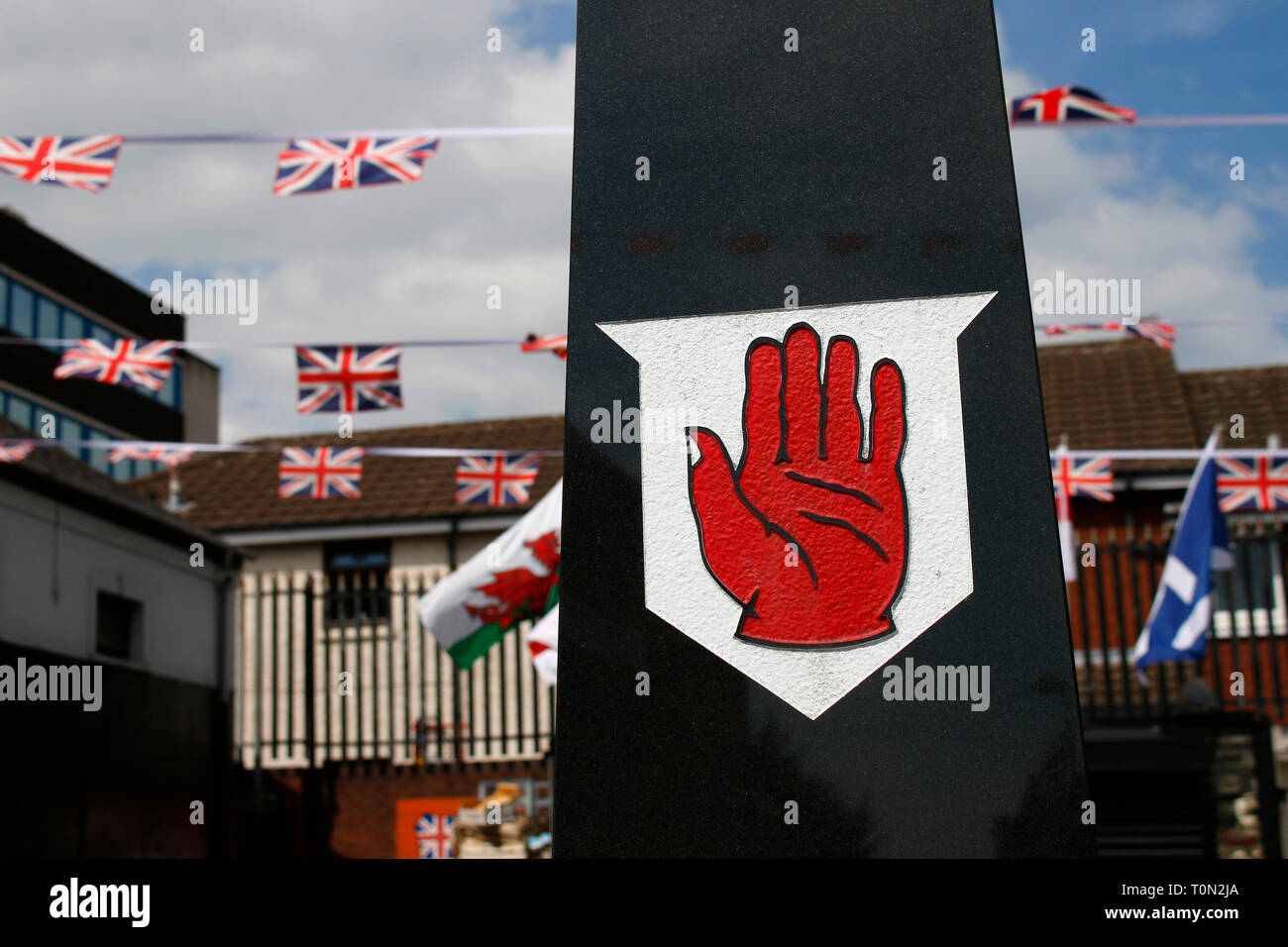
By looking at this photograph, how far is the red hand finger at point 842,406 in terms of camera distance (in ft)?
13.6

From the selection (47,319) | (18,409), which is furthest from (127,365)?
(47,319)

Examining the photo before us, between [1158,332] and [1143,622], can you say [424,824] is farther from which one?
[1158,332]

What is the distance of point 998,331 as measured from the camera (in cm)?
407

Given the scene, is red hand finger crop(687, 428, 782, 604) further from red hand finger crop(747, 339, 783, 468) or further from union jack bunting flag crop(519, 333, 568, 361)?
union jack bunting flag crop(519, 333, 568, 361)

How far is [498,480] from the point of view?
13508 mm

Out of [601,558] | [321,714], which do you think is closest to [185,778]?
[321,714]

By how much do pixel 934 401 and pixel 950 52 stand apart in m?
1.06

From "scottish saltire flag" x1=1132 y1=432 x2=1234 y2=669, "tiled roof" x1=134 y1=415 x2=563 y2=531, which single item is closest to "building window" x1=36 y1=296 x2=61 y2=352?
"tiled roof" x1=134 y1=415 x2=563 y2=531

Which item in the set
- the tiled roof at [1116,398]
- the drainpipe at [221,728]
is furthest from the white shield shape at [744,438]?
the tiled roof at [1116,398]

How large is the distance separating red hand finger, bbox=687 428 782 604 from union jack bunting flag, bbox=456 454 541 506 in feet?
30.2

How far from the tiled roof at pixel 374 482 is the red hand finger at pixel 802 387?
18.0 meters

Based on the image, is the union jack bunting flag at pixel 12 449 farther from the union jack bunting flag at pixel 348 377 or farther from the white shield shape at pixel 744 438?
the white shield shape at pixel 744 438

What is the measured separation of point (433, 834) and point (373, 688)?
8.18ft
